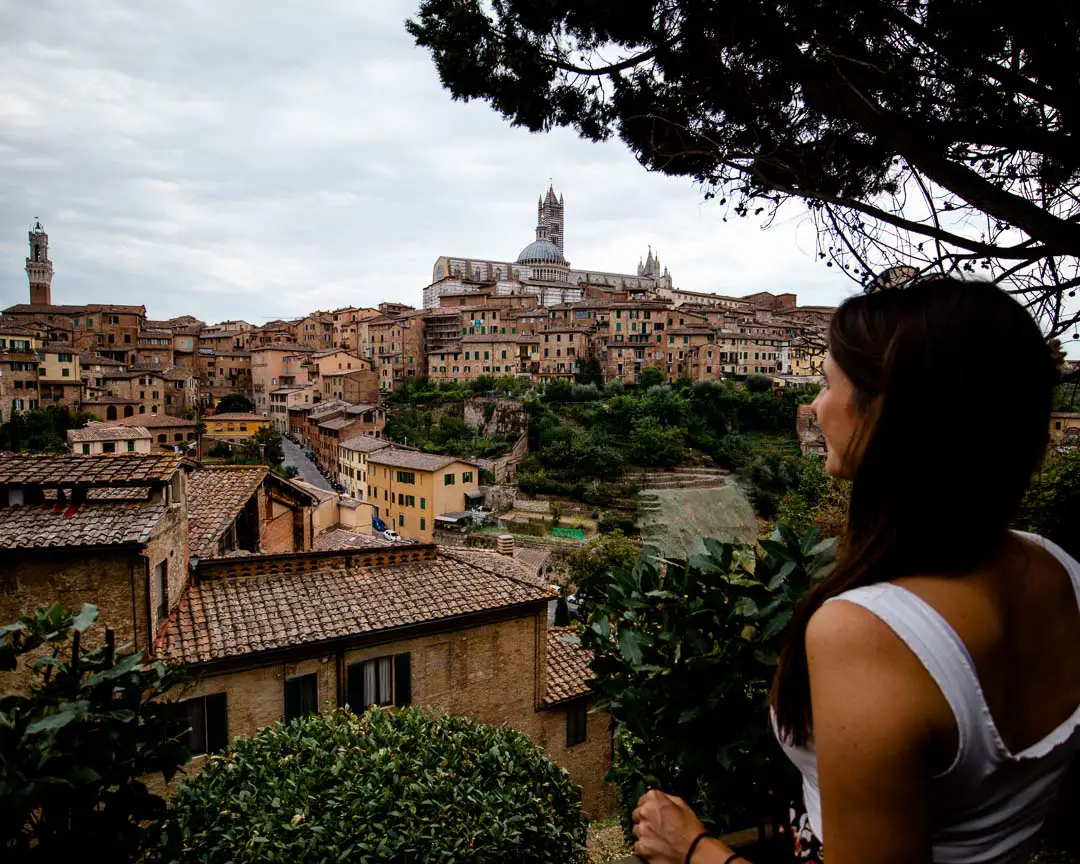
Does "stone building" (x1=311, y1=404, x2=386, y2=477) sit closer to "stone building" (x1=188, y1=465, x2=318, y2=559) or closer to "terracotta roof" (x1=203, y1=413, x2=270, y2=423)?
"terracotta roof" (x1=203, y1=413, x2=270, y2=423)

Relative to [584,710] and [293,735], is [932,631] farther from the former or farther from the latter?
[584,710]

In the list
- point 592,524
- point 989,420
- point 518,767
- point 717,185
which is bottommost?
point 592,524

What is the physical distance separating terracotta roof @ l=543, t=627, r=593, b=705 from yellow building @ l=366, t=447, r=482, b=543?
28053 mm

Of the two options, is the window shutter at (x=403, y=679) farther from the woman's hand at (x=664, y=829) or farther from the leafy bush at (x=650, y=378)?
the leafy bush at (x=650, y=378)

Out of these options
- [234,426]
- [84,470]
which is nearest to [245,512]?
[84,470]

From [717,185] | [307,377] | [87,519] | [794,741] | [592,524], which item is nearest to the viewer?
[794,741]

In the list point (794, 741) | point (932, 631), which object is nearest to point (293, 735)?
point (794, 741)

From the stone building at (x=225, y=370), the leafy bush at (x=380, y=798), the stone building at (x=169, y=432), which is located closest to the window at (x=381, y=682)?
the leafy bush at (x=380, y=798)

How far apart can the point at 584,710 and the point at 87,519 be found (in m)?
7.08

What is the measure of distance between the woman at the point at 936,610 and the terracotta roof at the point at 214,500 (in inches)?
378

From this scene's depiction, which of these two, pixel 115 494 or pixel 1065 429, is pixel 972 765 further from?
pixel 1065 429

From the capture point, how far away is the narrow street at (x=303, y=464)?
4556cm

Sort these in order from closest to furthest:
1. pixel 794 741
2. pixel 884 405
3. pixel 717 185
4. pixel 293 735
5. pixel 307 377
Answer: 1. pixel 884 405
2. pixel 794 741
3. pixel 293 735
4. pixel 717 185
5. pixel 307 377

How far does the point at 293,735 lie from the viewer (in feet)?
14.8
